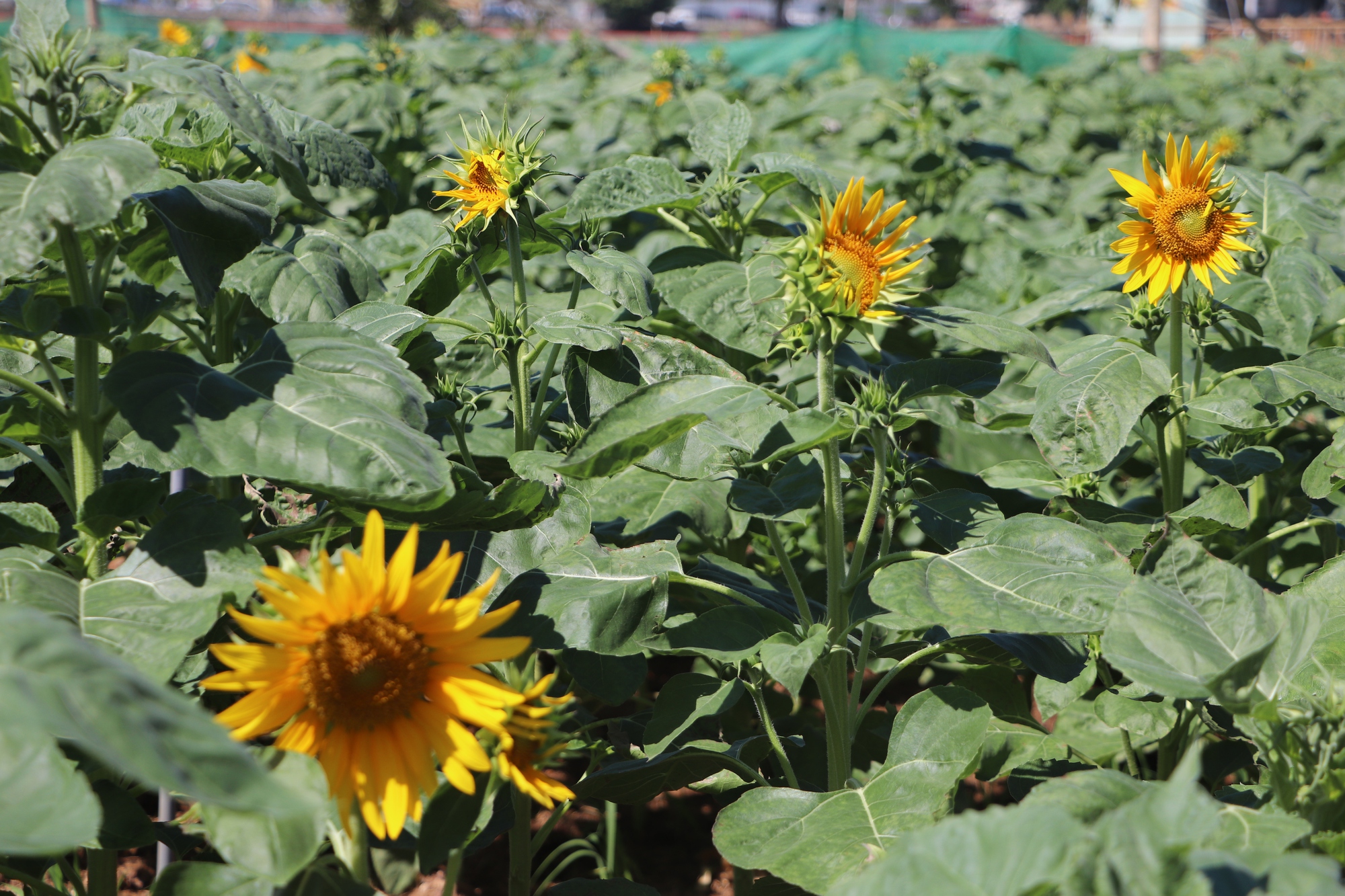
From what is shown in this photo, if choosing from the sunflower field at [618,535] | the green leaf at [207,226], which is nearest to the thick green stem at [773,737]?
the sunflower field at [618,535]

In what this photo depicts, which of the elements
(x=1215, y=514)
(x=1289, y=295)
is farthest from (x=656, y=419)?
(x=1289, y=295)

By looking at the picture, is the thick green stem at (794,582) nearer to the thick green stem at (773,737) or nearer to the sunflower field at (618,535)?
the sunflower field at (618,535)

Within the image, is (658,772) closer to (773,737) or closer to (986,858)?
(773,737)

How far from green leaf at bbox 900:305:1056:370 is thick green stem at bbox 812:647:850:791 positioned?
2.06ft

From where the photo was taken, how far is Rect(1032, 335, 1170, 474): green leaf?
2.22 m

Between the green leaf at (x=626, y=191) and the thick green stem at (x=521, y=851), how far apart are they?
1.27 metres

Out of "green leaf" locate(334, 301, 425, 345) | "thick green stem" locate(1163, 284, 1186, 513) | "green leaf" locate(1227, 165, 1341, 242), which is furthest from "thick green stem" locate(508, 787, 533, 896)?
"green leaf" locate(1227, 165, 1341, 242)

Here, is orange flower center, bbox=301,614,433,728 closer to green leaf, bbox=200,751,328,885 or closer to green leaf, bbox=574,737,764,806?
green leaf, bbox=200,751,328,885

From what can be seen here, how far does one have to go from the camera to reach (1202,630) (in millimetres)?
1646

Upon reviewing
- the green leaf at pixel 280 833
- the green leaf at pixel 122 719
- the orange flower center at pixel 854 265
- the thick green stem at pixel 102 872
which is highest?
the orange flower center at pixel 854 265

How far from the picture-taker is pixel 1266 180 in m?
3.33

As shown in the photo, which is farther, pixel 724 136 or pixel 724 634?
pixel 724 136

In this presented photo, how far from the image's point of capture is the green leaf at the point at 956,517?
2.06 m

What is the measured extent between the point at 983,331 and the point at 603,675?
923 mm
